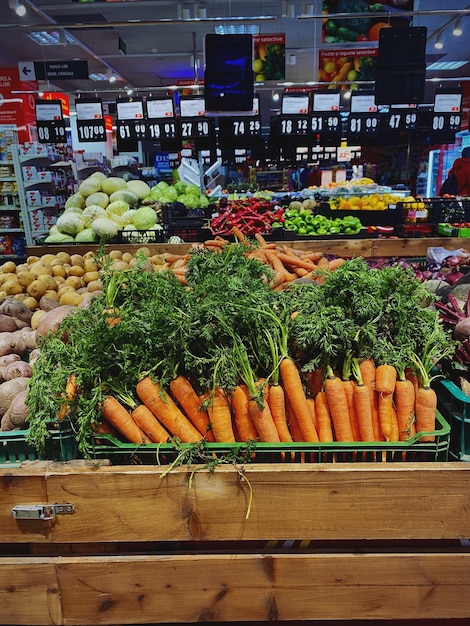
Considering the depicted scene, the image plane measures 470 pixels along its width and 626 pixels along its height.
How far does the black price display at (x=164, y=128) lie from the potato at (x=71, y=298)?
13.8ft

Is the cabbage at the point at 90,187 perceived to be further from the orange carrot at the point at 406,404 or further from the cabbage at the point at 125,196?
the orange carrot at the point at 406,404

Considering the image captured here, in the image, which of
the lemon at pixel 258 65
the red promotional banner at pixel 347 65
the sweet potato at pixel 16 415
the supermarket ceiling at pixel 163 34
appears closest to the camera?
the sweet potato at pixel 16 415

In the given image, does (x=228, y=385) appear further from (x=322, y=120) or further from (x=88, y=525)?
(x=322, y=120)

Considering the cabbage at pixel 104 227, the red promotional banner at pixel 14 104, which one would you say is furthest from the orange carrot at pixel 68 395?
the red promotional banner at pixel 14 104

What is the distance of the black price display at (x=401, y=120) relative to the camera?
667 cm

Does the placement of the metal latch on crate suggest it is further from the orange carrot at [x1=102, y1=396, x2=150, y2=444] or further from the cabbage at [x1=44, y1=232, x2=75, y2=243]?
the cabbage at [x1=44, y1=232, x2=75, y2=243]

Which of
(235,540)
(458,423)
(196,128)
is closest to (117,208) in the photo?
(196,128)

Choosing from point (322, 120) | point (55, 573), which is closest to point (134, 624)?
point (55, 573)

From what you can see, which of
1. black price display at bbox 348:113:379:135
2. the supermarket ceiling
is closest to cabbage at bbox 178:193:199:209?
the supermarket ceiling

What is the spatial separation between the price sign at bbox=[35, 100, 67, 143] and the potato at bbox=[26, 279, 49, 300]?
17.2 ft

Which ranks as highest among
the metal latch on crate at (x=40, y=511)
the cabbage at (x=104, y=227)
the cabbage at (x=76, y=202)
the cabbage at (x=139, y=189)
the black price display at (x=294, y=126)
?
the black price display at (x=294, y=126)

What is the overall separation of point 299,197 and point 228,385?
7723 millimetres

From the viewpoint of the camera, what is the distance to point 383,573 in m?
1.57

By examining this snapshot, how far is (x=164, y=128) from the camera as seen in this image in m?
6.83
